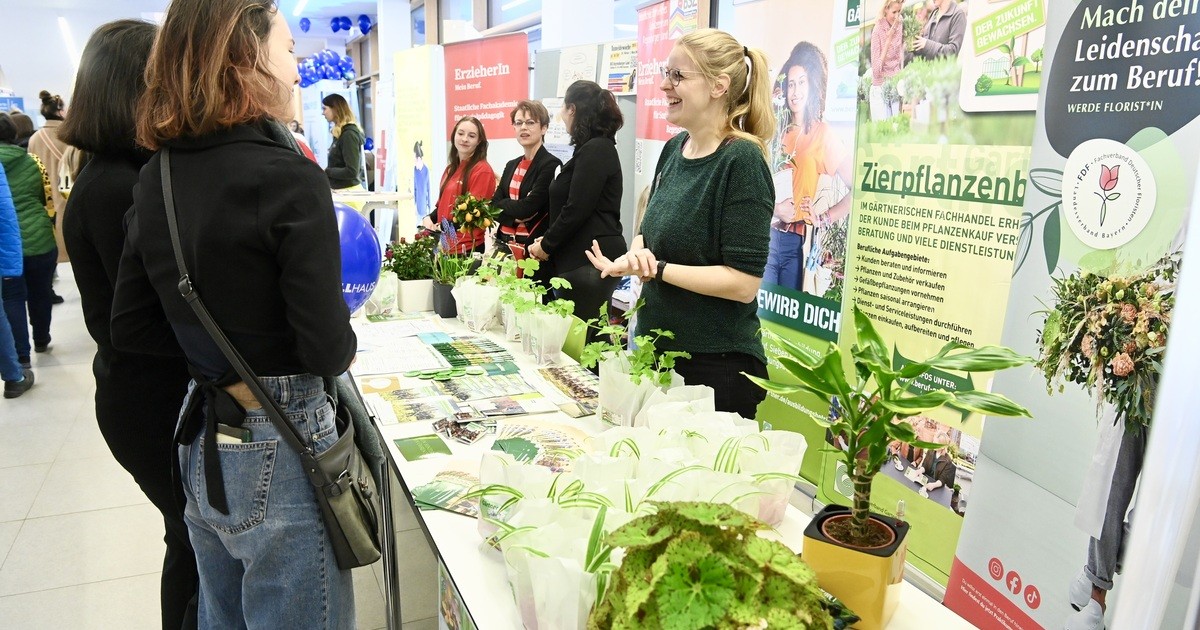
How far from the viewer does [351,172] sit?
751cm

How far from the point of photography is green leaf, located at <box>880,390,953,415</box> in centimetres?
100

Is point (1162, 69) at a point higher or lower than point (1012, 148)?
higher

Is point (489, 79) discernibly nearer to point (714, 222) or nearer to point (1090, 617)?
point (714, 222)

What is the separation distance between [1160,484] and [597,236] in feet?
10.3

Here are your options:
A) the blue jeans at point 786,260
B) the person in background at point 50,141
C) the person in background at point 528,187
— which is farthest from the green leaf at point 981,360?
the person in background at point 50,141

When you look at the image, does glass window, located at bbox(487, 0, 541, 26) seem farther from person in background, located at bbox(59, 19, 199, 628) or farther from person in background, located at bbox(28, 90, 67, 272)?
person in background, located at bbox(59, 19, 199, 628)

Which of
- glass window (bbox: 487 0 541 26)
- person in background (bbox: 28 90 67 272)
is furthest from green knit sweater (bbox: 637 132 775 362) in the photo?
glass window (bbox: 487 0 541 26)

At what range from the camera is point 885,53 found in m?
2.76

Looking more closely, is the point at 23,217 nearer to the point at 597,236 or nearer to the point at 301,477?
the point at 597,236

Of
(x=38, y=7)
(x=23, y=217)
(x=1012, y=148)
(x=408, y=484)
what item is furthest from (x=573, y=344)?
(x=38, y=7)

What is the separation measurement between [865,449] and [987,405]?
0.65ft

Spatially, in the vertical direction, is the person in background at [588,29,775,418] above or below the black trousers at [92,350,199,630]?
above

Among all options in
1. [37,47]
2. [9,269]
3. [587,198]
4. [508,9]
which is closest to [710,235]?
[587,198]

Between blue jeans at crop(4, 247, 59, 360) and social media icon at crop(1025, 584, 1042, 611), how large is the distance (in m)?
5.52
